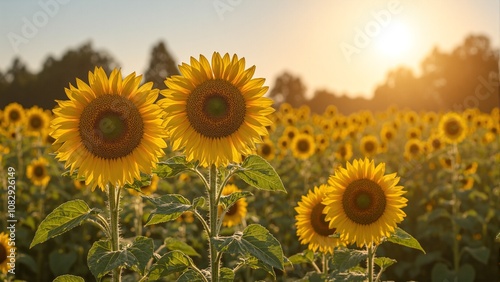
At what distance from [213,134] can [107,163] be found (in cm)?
66

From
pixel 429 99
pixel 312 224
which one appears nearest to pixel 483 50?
pixel 429 99

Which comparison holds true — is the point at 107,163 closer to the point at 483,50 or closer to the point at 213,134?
the point at 213,134

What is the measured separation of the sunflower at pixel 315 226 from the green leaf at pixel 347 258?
0.37m

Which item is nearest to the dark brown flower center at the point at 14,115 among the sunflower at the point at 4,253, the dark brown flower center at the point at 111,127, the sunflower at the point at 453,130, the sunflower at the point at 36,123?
the sunflower at the point at 36,123

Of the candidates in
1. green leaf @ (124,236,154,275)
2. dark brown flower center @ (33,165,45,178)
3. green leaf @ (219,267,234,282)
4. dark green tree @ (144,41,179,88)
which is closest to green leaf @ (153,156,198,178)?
green leaf @ (124,236,154,275)

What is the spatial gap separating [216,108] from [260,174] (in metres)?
0.49

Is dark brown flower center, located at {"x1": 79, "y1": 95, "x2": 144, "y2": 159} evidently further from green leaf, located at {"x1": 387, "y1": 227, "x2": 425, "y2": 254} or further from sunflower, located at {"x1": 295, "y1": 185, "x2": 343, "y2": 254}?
green leaf, located at {"x1": 387, "y1": 227, "x2": 425, "y2": 254}

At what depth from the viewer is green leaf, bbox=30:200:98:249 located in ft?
10.5

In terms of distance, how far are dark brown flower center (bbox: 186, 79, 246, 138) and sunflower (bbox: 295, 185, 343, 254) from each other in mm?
1092

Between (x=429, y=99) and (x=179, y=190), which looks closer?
(x=179, y=190)

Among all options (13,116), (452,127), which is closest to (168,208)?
(452,127)

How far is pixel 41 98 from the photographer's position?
4184 cm

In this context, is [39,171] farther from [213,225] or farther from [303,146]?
[213,225]

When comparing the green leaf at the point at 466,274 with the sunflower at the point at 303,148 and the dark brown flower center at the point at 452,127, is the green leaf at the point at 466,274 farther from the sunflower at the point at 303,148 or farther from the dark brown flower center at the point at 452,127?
the sunflower at the point at 303,148
